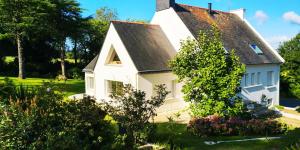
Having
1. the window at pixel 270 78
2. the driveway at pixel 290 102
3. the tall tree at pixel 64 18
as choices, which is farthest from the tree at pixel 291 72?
the tall tree at pixel 64 18

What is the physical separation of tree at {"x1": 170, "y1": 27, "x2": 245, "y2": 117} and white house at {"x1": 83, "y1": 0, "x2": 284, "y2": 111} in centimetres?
476

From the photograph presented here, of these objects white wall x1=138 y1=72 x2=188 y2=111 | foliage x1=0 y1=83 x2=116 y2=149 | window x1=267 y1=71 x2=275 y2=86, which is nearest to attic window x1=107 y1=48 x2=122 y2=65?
white wall x1=138 y1=72 x2=188 y2=111

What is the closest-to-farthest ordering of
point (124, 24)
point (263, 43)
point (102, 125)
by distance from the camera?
1. point (102, 125)
2. point (124, 24)
3. point (263, 43)

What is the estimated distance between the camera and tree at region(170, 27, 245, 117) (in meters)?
17.1

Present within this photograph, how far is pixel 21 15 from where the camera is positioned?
138 ft

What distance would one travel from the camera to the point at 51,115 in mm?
9297

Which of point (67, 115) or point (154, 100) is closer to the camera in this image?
point (67, 115)

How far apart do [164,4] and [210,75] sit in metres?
12.7

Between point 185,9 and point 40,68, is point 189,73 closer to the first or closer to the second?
point 185,9

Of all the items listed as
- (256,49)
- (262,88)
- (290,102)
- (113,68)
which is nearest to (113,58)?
(113,68)

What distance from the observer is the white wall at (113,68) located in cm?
2288

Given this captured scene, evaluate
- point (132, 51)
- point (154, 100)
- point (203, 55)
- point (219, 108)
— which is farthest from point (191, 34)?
point (154, 100)

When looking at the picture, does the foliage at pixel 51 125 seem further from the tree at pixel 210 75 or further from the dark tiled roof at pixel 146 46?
the dark tiled roof at pixel 146 46

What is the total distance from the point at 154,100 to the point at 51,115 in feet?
16.5
